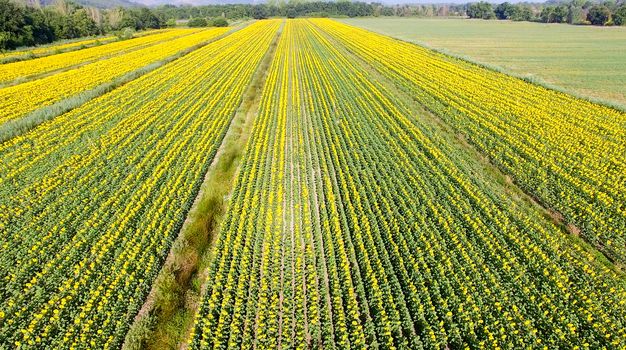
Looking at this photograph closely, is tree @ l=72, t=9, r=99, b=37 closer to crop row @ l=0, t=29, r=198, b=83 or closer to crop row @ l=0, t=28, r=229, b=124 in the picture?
crop row @ l=0, t=29, r=198, b=83

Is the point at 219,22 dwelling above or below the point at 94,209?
above

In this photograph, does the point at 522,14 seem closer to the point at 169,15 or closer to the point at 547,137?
the point at 547,137

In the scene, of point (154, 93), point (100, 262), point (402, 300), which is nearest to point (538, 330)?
point (402, 300)

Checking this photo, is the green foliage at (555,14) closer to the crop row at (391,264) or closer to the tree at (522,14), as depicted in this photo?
the tree at (522,14)

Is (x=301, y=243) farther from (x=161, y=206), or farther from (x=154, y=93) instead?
(x=154, y=93)

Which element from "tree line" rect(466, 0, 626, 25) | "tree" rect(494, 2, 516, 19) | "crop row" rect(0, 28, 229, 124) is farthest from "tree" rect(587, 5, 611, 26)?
"crop row" rect(0, 28, 229, 124)

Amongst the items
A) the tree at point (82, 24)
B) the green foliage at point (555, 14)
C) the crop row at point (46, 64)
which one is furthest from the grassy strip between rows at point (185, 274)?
the green foliage at point (555, 14)

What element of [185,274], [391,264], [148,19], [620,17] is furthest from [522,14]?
[185,274]
